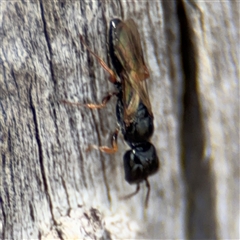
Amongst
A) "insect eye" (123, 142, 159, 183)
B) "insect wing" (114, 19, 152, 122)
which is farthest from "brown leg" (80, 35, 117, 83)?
"insect eye" (123, 142, 159, 183)

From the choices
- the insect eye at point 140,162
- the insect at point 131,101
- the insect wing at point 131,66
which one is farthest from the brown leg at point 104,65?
the insect eye at point 140,162

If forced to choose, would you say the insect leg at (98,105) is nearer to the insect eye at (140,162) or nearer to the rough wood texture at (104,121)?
the rough wood texture at (104,121)

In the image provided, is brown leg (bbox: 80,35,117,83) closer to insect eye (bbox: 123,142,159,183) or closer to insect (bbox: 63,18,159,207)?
insect (bbox: 63,18,159,207)

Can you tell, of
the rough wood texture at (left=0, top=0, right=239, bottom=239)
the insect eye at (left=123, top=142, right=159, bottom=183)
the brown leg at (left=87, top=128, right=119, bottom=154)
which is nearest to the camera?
the rough wood texture at (left=0, top=0, right=239, bottom=239)

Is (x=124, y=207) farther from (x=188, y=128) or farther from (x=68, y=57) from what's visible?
(x=68, y=57)

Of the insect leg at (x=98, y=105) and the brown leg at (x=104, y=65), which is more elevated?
the brown leg at (x=104, y=65)

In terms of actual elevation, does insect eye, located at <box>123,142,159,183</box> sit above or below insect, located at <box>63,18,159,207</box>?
below

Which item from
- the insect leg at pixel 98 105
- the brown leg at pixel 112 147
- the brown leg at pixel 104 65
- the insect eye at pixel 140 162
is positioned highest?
the brown leg at pixel 104 65

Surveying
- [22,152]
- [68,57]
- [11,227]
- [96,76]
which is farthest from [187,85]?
[11,227]
